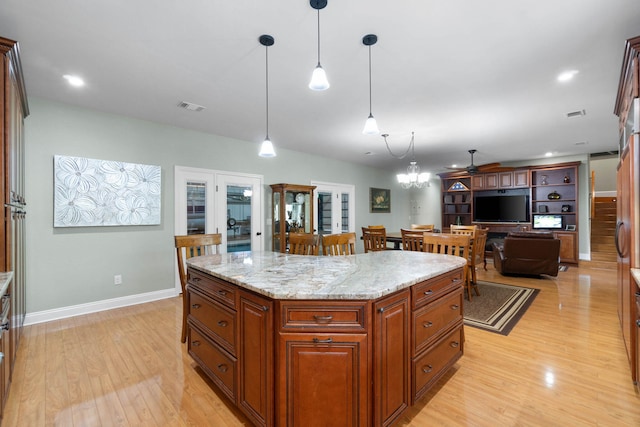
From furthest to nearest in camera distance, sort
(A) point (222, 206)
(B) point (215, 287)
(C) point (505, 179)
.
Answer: (C) point (505, 179), (A) point (222, 206), (B) point (215, 287)

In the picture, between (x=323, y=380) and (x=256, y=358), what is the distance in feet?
1.24

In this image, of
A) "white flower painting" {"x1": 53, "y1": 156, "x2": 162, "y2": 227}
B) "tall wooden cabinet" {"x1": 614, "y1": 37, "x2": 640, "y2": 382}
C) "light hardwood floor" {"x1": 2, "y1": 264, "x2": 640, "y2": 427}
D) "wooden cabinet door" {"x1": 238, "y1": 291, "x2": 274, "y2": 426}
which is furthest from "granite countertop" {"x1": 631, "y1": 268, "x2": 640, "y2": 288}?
"white flower painting" {"x1": 53, "y1": 156, "x2": 162, "y2": 227}

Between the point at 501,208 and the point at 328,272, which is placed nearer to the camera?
the point at 328,272

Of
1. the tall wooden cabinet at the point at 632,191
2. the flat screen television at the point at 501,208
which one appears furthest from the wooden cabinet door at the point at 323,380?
the flat screen television at the point at 501,208

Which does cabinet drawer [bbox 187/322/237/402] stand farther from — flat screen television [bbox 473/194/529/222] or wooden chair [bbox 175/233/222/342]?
flat screen television [bbox 473/194/529/222]

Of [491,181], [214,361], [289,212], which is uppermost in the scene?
[491,181]

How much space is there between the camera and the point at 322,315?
144 cm

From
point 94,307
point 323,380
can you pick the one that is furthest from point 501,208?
point 94,307

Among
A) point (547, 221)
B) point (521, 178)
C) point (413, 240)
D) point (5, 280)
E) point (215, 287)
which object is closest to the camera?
point (5, 280)

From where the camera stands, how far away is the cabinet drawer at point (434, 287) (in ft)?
5.73

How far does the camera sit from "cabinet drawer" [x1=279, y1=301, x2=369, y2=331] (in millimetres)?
1425

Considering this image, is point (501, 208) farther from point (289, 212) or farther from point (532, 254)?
point (289, 212)

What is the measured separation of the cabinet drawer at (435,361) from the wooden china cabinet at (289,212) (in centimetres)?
357

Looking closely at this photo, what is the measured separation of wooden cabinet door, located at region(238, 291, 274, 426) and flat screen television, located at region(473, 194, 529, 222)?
7.89 m
